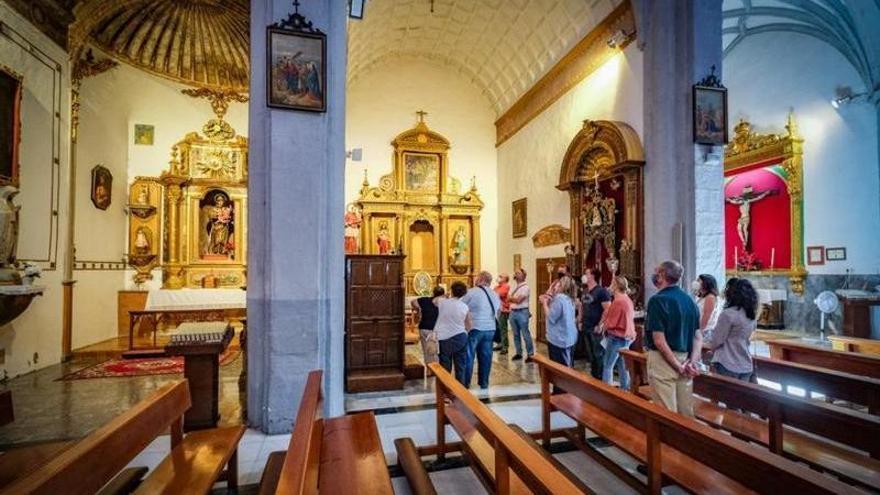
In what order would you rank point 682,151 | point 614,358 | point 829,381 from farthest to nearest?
1. point 682,151
2. point 614,358
3. point 829,381

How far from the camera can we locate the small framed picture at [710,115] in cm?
609

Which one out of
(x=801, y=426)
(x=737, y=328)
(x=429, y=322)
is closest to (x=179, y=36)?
(x=429, y=322)

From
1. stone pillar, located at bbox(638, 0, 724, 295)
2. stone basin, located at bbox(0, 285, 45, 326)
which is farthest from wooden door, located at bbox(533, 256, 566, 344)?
stone basin, located at bbox(0, 285, 45, 326)

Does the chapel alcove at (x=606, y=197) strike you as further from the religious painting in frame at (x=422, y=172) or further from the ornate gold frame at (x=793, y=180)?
the ornate gold frame at (x=793, y=180)

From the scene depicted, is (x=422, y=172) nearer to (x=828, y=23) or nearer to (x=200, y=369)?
(x=200, y=369)

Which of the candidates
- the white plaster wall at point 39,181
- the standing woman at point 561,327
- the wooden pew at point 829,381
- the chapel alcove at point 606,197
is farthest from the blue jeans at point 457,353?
the white plaster wall at point 39,181

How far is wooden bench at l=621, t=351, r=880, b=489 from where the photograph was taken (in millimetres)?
2396

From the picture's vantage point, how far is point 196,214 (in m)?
10.6

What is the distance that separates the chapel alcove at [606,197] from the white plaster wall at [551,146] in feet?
1.13

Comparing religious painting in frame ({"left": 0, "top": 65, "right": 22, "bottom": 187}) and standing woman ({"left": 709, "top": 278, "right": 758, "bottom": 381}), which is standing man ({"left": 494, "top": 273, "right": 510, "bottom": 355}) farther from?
religious painting in frame ({"left": 0, "top": 65, "right": 22, "bottom": 187})

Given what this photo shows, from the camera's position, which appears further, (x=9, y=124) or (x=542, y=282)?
(x=542, y=282)

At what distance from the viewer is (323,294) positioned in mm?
4410

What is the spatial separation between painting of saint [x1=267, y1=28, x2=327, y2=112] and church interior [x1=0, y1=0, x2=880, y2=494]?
1.1 inches

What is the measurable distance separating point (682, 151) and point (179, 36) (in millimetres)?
10588
